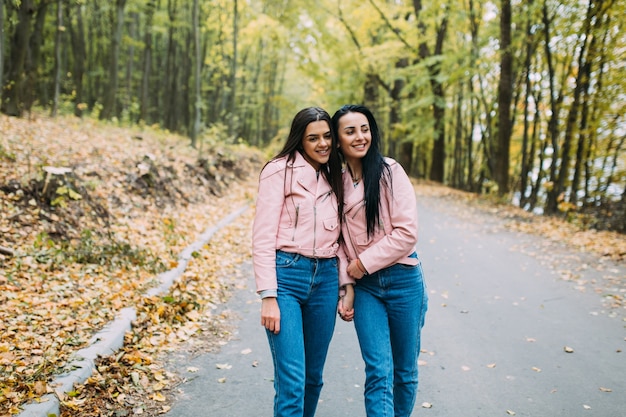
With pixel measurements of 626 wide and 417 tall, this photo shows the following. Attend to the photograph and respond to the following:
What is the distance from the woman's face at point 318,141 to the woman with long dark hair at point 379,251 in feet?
0.39

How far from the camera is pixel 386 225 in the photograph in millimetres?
2873

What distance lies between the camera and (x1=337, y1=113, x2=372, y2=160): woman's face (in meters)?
2.86

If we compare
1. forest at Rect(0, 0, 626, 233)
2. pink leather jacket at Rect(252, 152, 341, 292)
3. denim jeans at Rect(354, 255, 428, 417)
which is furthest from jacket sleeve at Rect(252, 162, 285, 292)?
forest at Rect(0, 0, 626, 233)

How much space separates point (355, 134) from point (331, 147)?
0.54 feet

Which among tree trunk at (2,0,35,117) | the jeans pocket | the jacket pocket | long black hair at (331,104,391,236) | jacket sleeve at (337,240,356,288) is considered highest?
tree trunk at (2,0,35,117)

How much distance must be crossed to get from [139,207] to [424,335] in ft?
21.3

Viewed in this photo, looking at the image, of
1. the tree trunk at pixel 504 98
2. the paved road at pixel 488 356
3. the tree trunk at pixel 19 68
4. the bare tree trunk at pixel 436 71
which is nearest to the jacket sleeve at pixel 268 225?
the paved road at pixel 488 356

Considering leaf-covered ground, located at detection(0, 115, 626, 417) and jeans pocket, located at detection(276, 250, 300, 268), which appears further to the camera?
leaf-covered ground, located at detection(0, 115, 626, 417)

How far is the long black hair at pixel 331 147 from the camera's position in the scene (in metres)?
2.78

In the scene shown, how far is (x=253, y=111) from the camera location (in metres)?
42.7

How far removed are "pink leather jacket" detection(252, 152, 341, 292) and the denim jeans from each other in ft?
1.19

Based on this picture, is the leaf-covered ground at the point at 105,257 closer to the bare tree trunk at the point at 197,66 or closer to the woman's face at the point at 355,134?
the woman's face at the point at 355,134

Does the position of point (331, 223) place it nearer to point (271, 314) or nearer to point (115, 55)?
point (271, 314)

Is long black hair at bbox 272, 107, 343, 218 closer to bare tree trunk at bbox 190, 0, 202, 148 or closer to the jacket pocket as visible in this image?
the jacket pocket
